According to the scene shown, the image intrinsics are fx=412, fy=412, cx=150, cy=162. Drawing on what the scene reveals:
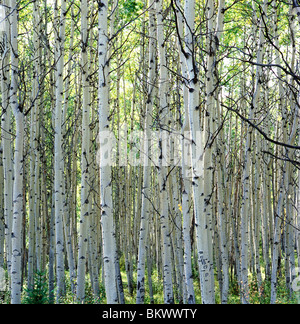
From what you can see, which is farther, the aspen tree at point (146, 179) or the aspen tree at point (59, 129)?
the aspen tree at point (59, 129)

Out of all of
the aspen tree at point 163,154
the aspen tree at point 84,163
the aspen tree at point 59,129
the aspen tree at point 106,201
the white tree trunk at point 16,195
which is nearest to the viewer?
the aspen tree at point 106,201

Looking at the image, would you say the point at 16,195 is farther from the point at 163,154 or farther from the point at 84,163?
the point at 163,154

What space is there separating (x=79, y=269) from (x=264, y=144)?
701 cm

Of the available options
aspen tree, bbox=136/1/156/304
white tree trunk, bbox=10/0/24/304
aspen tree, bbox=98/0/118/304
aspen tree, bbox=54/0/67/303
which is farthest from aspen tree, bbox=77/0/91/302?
aspen tree, bbox=98/0/118/304

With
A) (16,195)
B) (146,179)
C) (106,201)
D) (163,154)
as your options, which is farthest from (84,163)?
(106,201)

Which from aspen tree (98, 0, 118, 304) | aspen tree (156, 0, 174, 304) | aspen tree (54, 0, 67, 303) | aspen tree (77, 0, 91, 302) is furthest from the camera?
aspen tree (54, 0, 67, 303)

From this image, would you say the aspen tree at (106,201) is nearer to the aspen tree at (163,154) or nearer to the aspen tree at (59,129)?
the aspen tree at (163,154)

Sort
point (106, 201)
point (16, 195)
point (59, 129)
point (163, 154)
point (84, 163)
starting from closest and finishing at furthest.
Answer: point (106, 201)
point (16, 195)
point (163, 154)
point (84, 163)
point (59, 129)

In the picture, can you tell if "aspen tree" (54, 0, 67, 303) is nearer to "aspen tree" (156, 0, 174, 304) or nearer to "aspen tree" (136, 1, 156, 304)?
"aspen tree" (136, 1, 156, 304)

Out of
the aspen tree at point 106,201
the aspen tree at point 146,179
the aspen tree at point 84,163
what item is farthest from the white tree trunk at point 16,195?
the aspen tree at point 146,179

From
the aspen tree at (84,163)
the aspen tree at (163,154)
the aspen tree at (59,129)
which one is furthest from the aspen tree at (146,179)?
the aspen tree at (59,129)

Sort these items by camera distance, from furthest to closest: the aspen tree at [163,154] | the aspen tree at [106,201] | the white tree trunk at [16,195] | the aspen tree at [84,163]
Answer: the aspen tree at [84,163] → the aspen tree at [163,154] → the white tree trunk at [16,195] → the aspen tree at [106,201]

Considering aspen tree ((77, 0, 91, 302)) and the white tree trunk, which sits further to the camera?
aspen tree ((77, 0, 91, 302))
